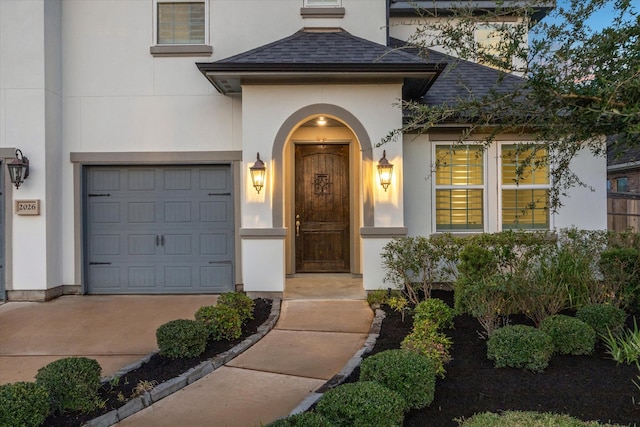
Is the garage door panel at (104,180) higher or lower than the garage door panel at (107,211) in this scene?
higher

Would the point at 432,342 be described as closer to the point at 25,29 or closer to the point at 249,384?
the point at 249,384

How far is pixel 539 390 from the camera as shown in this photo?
3.60 metres

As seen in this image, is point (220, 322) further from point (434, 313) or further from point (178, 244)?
point (178, 244)

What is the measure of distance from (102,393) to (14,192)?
17.9 feet

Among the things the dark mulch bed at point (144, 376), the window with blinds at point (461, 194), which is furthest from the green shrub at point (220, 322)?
the window with blinds at point (461, 194)

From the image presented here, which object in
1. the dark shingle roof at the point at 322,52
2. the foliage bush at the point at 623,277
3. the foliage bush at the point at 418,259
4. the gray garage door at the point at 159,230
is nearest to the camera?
the foliage bush at the point at 623,277

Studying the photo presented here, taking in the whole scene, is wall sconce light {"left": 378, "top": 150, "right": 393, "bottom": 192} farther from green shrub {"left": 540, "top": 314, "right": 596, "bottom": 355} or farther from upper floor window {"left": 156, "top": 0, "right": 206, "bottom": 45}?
upper floor window {"left": 156, "top": 0, "right": 206, "bottom": 45}

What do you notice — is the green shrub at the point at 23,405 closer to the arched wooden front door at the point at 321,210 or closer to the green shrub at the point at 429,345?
the green shrub at the point at 429,345

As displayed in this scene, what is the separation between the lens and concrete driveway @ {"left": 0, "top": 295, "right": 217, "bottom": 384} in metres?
4.86

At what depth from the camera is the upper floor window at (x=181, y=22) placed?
820 centimetres

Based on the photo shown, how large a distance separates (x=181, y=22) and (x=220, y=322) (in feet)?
19.6

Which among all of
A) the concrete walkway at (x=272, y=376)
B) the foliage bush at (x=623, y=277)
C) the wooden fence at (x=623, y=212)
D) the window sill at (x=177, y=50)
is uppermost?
the window sill at (x=177, y=50)

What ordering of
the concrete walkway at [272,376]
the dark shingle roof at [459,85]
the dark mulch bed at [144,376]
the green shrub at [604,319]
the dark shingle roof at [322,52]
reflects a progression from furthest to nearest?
the dark shingle roof at [459,85], the dark shingle roof at [322,52], the green shrub at [604,319], the concrete walkway at [272,376], the dark mulch bed at [144,376]

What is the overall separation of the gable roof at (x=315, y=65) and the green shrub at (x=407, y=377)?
182 inches
